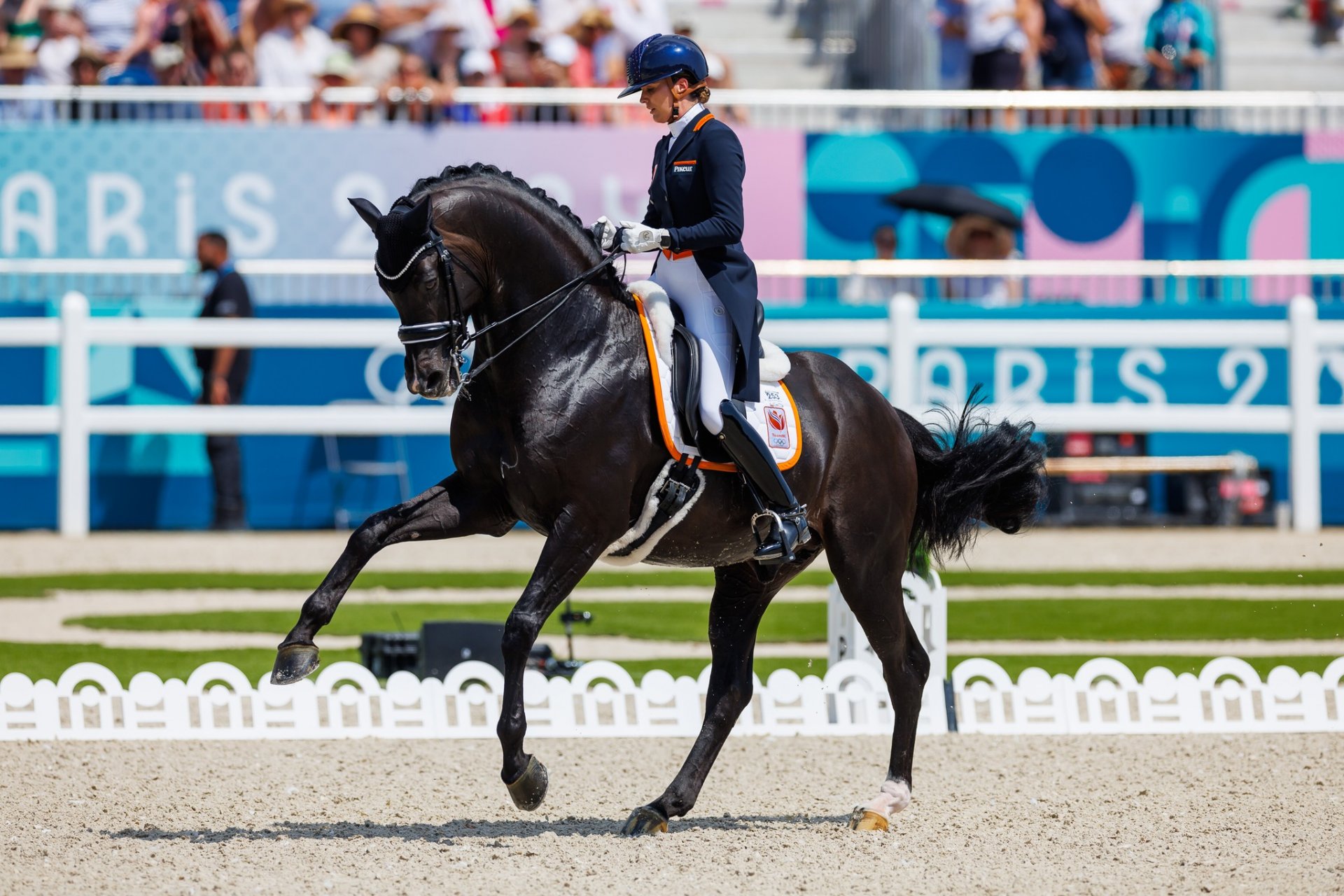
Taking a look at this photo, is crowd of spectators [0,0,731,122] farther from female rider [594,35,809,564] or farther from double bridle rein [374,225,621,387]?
double bridle rein [374,225,621,387]

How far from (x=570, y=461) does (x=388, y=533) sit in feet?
2.02

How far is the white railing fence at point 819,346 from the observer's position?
1382 centimetres

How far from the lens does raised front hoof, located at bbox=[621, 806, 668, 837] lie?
19.5ft

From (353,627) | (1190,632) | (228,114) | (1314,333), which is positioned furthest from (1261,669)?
(228,114)

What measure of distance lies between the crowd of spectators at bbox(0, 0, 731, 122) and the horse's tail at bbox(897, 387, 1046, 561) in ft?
31.8

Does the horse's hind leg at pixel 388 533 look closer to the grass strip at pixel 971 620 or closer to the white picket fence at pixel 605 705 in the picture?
the white picket fence at pixel 605 705

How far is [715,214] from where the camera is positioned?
19.4 ft

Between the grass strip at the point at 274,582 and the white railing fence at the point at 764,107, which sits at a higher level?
the white railing fence at the point at 764,107

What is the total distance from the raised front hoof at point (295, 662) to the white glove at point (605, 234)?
159 centimetres

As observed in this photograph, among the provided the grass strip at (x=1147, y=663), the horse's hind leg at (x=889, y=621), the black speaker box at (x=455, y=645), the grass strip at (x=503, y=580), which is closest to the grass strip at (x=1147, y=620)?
the grass strip at (x=1147, y=663)

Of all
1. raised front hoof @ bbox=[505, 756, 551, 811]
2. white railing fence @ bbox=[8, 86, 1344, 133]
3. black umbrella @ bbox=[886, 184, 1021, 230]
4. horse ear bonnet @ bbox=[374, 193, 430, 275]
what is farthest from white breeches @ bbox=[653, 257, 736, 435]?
black umbrella @ bbox=[886, 184, 1021, 230]

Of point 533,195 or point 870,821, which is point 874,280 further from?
point 870,821

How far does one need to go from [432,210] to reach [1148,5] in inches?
579

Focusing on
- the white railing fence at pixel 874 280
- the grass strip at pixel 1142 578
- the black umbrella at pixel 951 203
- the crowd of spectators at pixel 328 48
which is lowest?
the grass strip at pixel 1142 578
